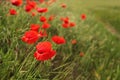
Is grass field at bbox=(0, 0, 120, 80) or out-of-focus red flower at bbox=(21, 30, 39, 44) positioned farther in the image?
grass field at bbox=(0, 0, 120, 80)

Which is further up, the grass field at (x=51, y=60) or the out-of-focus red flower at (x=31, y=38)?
the out-of-focus red flower at (x=31, y=38)

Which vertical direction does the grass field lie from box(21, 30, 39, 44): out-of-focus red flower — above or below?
below

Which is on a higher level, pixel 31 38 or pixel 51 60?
pixel 31 38

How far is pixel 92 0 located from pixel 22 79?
75.8 feet

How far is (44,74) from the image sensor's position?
320 cm

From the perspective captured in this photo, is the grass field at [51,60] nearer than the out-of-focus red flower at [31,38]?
No

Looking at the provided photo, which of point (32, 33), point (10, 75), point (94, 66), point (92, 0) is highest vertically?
point (32, 33)

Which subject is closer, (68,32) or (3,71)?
(3,71)

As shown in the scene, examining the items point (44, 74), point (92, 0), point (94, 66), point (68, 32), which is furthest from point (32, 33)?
point (92, 0)

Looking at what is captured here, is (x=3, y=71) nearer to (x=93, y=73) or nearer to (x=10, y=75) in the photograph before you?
(x=10, y=75)

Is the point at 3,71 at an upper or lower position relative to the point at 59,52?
upper

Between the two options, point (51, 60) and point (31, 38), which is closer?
point (31, 38)

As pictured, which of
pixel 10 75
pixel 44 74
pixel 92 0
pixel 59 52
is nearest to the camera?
pixel 10 75

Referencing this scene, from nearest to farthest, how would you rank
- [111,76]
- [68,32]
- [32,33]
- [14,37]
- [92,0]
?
[32,33] → [14,37] → [111,76] → [68,32] → [92,0]
